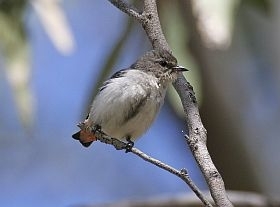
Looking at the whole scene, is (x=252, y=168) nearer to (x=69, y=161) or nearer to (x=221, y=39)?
(x=221, y=39)

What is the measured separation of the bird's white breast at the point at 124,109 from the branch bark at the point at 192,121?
0.48 m

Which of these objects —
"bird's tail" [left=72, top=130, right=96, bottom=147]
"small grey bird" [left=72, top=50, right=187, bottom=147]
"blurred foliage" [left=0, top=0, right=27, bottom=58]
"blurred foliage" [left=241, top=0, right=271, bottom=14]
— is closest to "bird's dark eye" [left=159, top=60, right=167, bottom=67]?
"small grey bird" [left=72, top=50, right=187, bottom=147]

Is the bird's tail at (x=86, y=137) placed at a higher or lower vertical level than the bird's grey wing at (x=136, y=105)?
lower

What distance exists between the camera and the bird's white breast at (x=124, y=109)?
2.42 meters

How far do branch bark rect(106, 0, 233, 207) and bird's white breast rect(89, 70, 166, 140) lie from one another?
1.57 feet

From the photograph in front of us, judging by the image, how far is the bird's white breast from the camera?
2420mm

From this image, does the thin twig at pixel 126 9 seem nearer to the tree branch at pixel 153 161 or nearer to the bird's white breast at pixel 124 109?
the tree branch at pixel 153 161

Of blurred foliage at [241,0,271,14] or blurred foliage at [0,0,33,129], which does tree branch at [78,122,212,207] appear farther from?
blurred foliage at [241,0,271,14]

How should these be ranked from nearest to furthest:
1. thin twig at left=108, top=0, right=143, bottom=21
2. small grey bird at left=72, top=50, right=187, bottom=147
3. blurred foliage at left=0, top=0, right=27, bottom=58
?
thin twig at left=108, top=0, right=143, bottom=21
small grey bird at left=72, top=50, right=187, bottom=147
blurred foliage at left=0, top=0, right=27, bottom=58

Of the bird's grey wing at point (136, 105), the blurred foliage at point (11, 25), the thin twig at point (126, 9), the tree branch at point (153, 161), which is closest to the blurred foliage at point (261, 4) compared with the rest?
the blurred foliage at point (11, 25)

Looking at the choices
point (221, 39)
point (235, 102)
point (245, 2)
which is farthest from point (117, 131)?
point (235, 102)

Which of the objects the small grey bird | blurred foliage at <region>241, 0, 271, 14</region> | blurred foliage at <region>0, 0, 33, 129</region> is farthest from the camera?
blurred foliage at <region>241, 0, 271, 14</region>

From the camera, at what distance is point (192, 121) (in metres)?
1.76

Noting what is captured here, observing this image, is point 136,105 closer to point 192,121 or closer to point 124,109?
point 124,109
